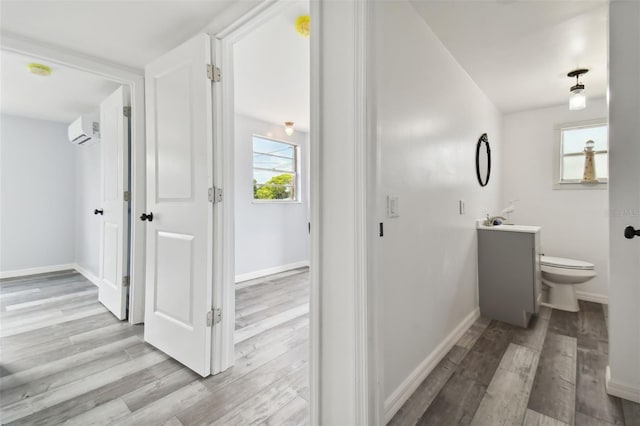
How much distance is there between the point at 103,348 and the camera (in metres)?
2.07

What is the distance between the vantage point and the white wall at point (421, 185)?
140 cm

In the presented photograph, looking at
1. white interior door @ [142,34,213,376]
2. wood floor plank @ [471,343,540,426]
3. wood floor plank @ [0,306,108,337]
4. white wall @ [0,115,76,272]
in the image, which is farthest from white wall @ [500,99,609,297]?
white wall @ [0,115,76,272]

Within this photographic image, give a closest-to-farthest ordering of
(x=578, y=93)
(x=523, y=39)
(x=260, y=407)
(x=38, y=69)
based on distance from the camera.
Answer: (x=260, y=407)
(x=523, y=39)
(x=38, y=69)
(x=578, y=93)

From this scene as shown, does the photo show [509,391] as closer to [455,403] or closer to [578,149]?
[455,403]

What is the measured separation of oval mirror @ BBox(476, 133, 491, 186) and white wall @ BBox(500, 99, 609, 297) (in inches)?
33.9

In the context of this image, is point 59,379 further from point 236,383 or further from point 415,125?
point 415,125

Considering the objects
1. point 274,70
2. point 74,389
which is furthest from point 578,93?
point 74,389

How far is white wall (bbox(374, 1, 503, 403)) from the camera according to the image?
1396 millimetres

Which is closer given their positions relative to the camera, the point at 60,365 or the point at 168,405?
the point at 168,405

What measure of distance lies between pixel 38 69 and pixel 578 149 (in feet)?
18.0

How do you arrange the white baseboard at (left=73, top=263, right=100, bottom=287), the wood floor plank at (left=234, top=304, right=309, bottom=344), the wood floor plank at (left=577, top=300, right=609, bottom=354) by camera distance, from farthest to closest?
1. the white baseboard at (left=73, top=263, right=100, bottom=287)
2. the wood floor plank at (left=234, top=304, right=309, bottom=344)
3. the wood floor plank at (left=577, top=300, right=609, bottom=354)

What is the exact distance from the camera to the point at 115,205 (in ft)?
8.85

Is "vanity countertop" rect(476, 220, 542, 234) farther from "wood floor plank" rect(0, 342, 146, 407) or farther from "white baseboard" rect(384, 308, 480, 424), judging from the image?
"wood floor plank" rect(0, 342, 146, 407)

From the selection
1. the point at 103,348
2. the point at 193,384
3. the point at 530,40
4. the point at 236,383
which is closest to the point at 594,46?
the point at 530,40
